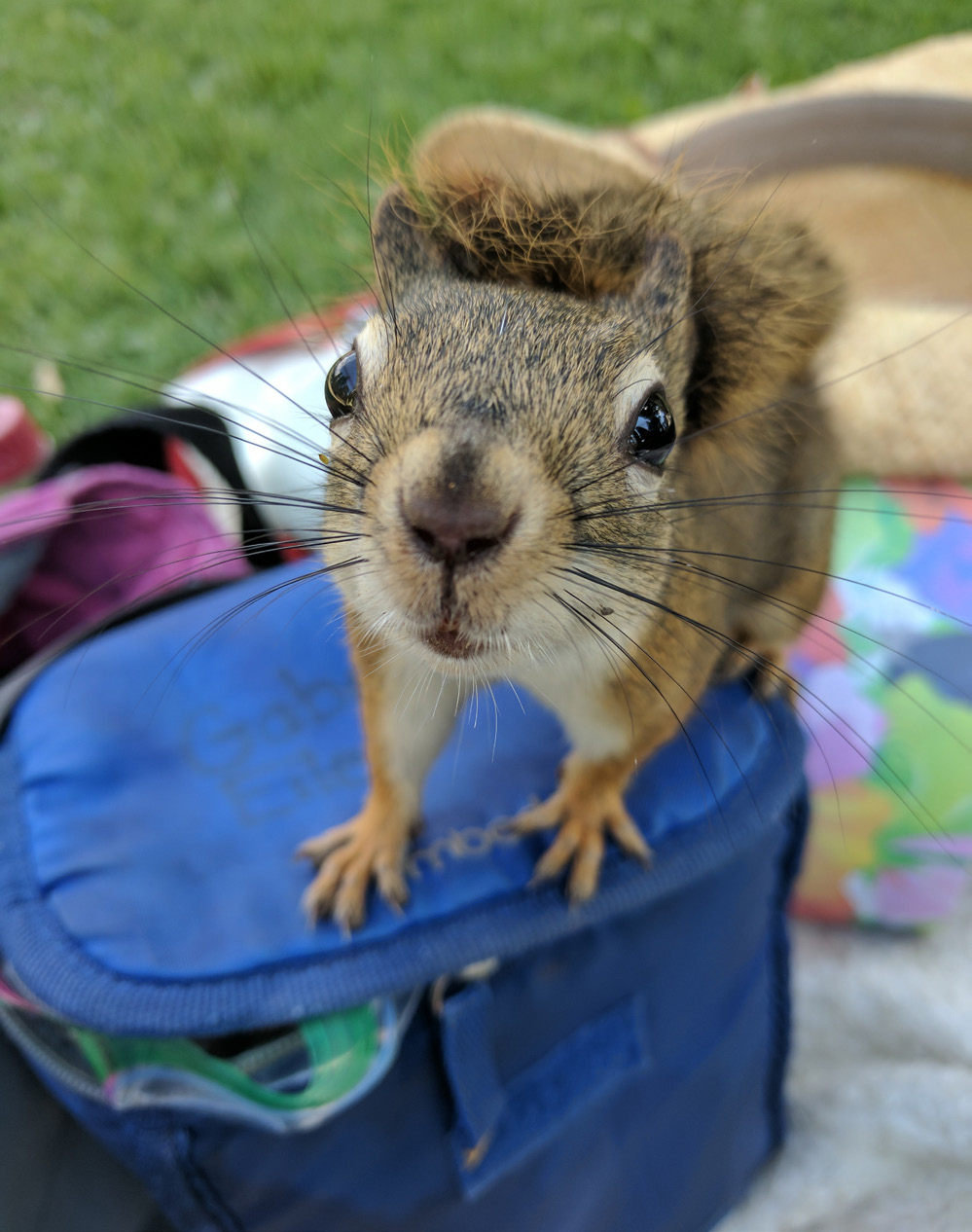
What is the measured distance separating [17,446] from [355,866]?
1.11 metres

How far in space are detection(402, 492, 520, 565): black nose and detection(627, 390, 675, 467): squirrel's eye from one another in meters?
0.18

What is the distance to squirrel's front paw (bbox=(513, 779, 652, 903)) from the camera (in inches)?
38.0

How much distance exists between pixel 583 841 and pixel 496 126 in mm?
1275

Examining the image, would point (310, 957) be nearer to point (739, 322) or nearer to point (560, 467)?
point (560, 467)

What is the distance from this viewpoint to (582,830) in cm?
99

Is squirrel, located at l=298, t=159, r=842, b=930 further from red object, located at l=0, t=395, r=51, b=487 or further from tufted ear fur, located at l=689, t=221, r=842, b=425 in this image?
red object, located at l=0, t=395, r=51, b=487

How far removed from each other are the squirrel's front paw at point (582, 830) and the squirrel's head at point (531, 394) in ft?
0.93

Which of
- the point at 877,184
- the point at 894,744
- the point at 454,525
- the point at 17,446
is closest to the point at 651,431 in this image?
the point at 454,525

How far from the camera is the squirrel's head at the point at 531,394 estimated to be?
624 mm

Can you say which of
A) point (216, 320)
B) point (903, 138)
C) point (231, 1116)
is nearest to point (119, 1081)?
point (231, 1116)

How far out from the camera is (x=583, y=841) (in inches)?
38.6

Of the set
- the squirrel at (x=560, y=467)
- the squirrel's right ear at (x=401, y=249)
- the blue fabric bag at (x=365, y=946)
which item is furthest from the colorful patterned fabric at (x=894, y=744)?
the squirrel's right ear at (x=401, y=249)

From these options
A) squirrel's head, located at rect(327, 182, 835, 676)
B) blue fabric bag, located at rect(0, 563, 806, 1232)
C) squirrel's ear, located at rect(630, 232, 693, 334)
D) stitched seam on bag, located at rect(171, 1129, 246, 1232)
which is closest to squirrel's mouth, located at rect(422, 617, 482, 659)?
squirrel's head, located at rect(327, 182, 835, 676)

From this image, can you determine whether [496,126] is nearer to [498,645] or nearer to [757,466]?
[757,466]
